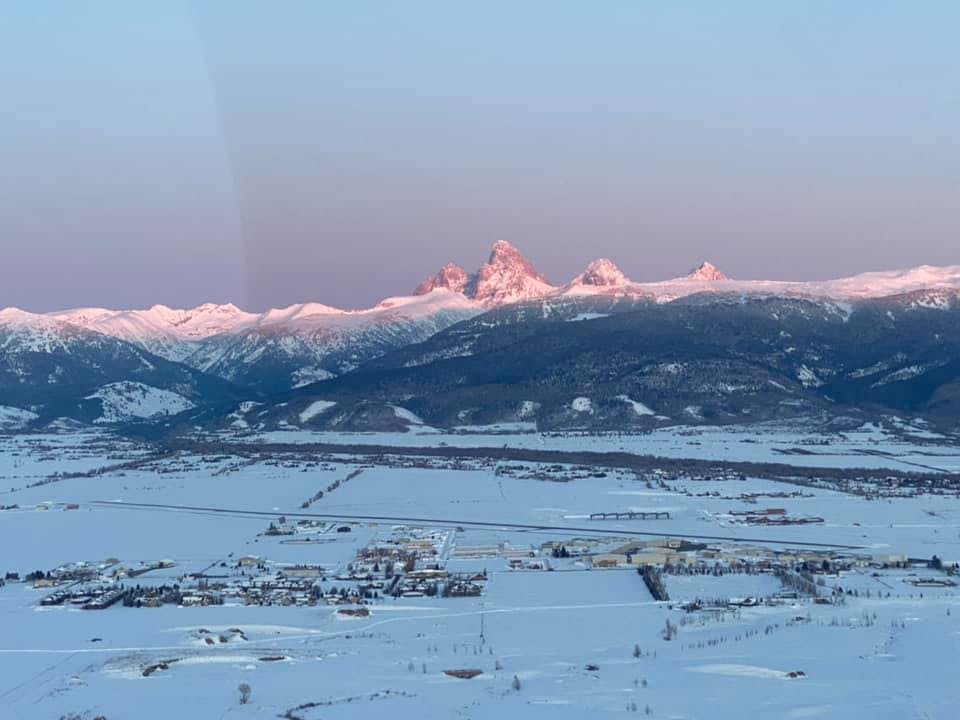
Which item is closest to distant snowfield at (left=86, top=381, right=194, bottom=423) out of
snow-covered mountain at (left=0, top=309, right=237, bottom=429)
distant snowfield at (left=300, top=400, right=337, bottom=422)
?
snow-covered mountain at (left=0, top=309, right=237, bottom=429)

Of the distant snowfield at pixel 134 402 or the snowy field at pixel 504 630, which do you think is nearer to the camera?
the snowy field at pixel 504 630

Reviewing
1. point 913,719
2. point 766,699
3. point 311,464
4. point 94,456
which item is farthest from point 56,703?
point 94,456

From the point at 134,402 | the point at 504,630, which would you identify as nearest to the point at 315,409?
the point at 134,402

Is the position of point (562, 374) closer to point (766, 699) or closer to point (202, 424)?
point (202, 424)

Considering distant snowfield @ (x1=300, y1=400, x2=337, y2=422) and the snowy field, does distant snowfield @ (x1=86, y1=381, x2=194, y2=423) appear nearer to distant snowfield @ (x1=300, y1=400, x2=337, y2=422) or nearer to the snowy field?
distant snowfield @ (x1=300, y1=400, x2=337, y2=422)

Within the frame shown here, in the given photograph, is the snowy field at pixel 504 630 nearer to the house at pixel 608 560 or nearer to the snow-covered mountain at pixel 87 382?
the house at pixel 608 560

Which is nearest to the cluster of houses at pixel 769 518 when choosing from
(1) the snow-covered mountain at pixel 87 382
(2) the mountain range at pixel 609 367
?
(2) the mountain range at pixel 609 367
